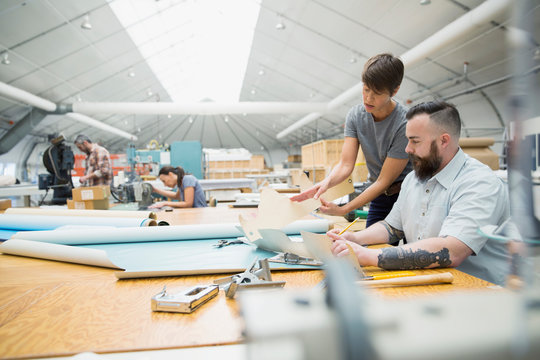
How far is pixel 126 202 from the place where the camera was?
3.85 meters

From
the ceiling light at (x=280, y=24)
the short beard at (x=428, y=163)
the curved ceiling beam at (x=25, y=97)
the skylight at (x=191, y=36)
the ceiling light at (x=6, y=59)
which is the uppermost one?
the skylight at (x=191, y=36)

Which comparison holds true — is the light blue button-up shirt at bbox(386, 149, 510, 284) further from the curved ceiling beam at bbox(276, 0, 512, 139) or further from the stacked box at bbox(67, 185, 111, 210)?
the curved ceiling beam at bbox(276, 0, 512, 139)

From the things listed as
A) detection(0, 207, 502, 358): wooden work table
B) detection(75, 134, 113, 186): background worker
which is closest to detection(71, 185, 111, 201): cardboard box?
detection(75, 134, 113, 186): background worker

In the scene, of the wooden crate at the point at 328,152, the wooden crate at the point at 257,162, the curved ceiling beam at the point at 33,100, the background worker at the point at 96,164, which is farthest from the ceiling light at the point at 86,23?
the wooden crate at the point at 257,162

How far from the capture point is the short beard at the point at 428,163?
4.00 ft

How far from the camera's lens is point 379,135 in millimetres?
1651

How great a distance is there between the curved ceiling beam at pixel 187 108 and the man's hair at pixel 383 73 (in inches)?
349

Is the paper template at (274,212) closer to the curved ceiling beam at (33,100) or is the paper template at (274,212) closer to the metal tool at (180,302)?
the metal tool at (180,302)

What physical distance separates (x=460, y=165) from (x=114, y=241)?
1438mm

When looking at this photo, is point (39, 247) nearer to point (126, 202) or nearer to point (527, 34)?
point (527, 34)

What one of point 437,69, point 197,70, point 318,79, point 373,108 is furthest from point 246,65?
point 373,108

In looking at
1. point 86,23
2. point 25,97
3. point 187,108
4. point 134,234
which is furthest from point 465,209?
point 187,108

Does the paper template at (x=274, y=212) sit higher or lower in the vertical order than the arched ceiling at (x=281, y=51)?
lower

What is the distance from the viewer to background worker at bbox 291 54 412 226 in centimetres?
137
